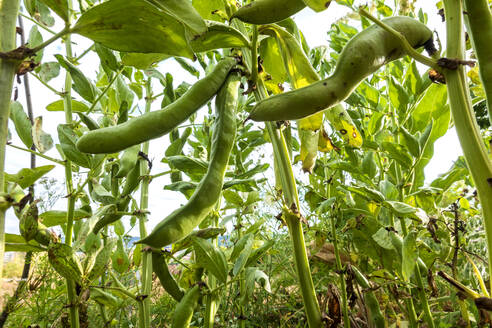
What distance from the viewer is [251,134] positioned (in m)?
1.24

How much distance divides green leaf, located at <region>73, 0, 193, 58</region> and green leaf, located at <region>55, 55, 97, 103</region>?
336mm

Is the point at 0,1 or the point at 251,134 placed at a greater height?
the point at 251,134

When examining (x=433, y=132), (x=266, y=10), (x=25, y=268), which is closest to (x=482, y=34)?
(x=266, y=10)

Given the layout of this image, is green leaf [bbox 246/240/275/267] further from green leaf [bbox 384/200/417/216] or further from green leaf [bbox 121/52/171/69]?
green leaf [bbox 121/52/171/69]

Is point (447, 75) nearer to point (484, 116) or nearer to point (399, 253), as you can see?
point (399, 253)

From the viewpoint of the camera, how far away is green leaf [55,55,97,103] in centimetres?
78

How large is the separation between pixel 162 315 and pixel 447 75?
1381 millimetres

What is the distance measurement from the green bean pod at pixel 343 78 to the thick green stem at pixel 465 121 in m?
0.05

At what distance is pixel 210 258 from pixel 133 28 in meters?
0.50

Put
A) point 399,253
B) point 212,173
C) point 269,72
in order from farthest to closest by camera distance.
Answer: point 399,253, point 269,72, point 212,173

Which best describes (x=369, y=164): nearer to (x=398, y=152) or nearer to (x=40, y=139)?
(x=398, y=152)

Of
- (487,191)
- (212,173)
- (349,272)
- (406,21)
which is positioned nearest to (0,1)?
(212,173)

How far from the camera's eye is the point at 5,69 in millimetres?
419

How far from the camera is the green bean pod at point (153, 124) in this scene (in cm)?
50
